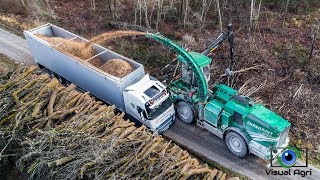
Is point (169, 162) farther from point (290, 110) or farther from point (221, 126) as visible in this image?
point (290, 110)

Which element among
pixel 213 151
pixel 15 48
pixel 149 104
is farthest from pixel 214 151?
pixel 15 48

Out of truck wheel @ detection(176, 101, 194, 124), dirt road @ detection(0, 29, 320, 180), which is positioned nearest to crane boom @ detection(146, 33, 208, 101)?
truck wheel @ detection(176, 101, 194, 124)

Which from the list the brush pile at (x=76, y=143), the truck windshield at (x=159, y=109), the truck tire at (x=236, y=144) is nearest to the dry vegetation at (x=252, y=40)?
the truck tire at (x=236, y=144)

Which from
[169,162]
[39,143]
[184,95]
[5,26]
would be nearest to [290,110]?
[184,95]

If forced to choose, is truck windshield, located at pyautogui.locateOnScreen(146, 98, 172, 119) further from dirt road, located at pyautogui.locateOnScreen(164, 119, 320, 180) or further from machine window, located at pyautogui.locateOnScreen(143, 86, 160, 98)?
dirt road, located at pyautogui.locateOnScreen(164, 119, 320, 180)

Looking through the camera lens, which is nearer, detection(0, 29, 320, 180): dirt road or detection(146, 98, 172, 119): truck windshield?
detection(0, 29, 320, 180): dirt road

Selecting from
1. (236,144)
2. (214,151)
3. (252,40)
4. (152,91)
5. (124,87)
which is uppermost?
(124,87)

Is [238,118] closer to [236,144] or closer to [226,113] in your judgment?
[226,113]

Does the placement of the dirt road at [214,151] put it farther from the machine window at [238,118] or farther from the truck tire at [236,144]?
the machine window at [238,118]
